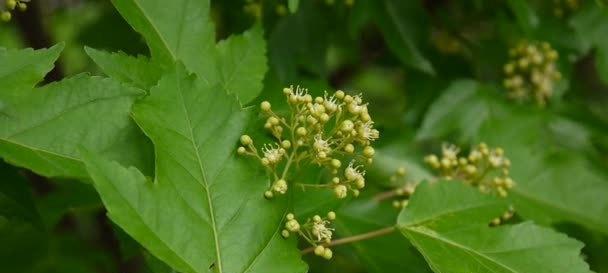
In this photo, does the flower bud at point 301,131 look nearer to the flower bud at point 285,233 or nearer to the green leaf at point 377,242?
the flower bud at point 285,233

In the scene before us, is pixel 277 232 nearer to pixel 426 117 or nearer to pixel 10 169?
pixel 10 169

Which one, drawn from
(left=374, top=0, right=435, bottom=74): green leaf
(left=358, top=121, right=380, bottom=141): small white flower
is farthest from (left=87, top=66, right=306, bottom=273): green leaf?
(left=374, top=0, right=435, bottom=74): green leaf

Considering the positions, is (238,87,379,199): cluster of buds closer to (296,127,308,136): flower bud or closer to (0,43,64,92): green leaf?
(296,127,308,136): flower bud

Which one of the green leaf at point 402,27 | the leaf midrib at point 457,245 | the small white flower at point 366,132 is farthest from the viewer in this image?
the green leaf at point 402,27

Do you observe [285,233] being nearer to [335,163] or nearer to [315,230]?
[315,230]

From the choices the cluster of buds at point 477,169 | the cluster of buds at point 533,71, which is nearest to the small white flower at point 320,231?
the cluster of buds at point 477,169

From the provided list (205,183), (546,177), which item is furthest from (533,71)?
(205,183)
